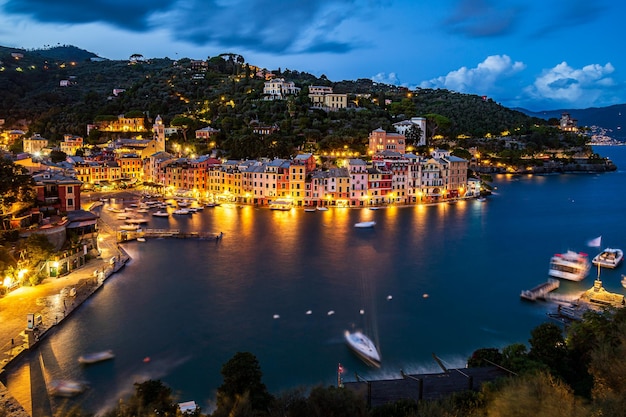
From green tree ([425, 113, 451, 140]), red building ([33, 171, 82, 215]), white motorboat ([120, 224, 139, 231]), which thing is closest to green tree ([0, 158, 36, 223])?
red building ([33, 171, 82, 215])

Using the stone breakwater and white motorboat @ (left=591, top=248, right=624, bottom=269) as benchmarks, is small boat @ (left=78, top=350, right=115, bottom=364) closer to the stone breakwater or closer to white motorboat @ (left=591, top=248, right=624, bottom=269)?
the stone breakwater

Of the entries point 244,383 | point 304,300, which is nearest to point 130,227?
point 304,300

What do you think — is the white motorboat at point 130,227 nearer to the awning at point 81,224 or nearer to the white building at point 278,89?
the awning at point 81,224

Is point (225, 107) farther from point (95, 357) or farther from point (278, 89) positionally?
point (95, 357)

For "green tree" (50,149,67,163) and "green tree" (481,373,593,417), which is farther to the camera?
"green tree" (50,149,67,163)

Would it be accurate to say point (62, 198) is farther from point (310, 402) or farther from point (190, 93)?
point (190, 93)

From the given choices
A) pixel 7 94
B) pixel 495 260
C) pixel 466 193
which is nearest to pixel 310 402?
pixel 495 260
